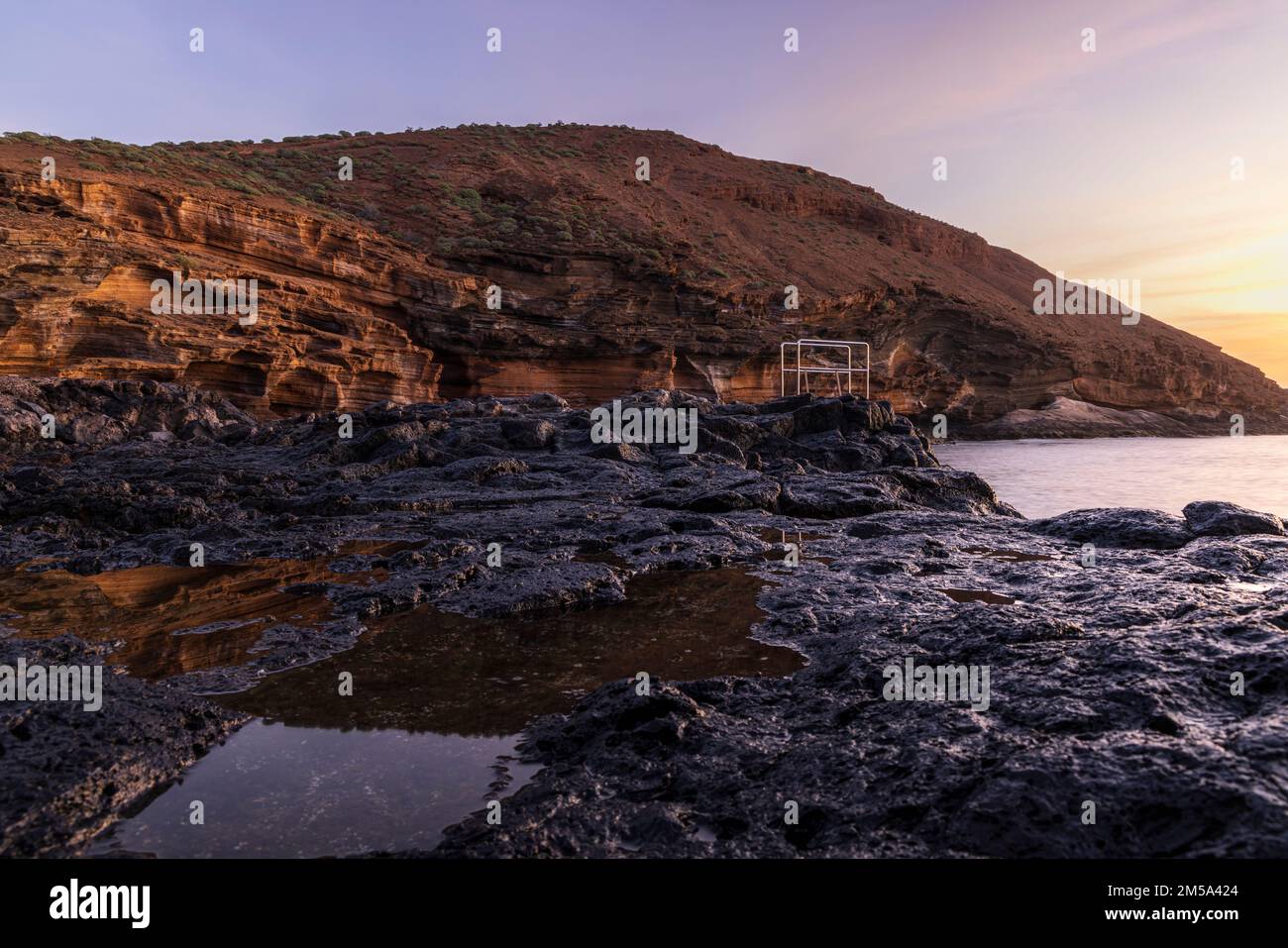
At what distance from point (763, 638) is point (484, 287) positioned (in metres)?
29.2

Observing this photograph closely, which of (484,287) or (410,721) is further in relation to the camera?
(484,287)

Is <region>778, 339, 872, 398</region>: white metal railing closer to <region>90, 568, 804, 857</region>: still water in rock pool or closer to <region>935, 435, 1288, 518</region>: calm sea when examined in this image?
<region>935, 435, 1288, 518</region>: calm sea

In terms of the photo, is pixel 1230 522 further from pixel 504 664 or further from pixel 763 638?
pixel 504 664

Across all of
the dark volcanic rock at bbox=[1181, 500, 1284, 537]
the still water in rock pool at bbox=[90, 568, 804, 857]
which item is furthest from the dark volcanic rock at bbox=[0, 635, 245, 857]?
the dark volcanic rock at bbox=[1181, 500, 1284, 537]

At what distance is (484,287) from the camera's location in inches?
1251

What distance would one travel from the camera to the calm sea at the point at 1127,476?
16109 millimetres

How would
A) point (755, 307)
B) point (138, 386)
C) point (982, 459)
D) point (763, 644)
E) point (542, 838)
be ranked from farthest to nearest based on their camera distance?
1. point (755, 307)
2. point (982, 459)
3. point (138, 386)
4. point (763, 644)
5. point (542, 838)

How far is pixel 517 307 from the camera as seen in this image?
3183 cm

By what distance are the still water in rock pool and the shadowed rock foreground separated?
0.20 m

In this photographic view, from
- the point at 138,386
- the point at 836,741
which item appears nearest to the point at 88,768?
the point at 836,741

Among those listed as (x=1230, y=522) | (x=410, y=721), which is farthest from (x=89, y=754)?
(x=1230, y=522)
